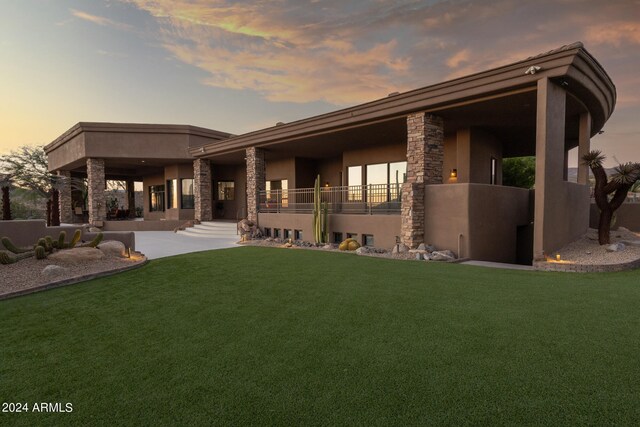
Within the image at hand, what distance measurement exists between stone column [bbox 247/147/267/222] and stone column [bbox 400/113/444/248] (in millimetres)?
8893

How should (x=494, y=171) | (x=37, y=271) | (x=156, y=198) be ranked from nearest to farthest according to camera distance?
1. (x=37, y=271)
2. (x=494, y=171)
3. (x=156, y=198)

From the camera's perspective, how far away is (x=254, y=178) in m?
17.1

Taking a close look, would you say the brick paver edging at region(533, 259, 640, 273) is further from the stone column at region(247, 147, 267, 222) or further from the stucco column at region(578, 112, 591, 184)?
the stone column at region(247, 147, 267, 222)

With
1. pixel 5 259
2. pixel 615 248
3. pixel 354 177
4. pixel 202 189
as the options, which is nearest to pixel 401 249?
pixel 615 248

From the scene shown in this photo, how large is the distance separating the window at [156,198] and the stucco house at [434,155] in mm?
5124

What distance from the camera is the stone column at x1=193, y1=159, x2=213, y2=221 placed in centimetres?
2084

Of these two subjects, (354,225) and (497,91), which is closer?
(497,91)

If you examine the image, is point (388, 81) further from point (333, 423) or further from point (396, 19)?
point (333, 423)

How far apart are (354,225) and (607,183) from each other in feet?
26.7

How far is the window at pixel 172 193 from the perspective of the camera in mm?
23359

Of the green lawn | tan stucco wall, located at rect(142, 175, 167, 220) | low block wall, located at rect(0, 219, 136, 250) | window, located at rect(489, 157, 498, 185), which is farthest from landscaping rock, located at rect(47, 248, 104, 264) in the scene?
tan stucco wall, located at rect(142, 175, 167, 220)

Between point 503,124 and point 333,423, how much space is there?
13.4 meters

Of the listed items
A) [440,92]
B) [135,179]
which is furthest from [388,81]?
[135,179]

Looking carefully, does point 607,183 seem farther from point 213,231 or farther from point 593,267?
point 213,231
